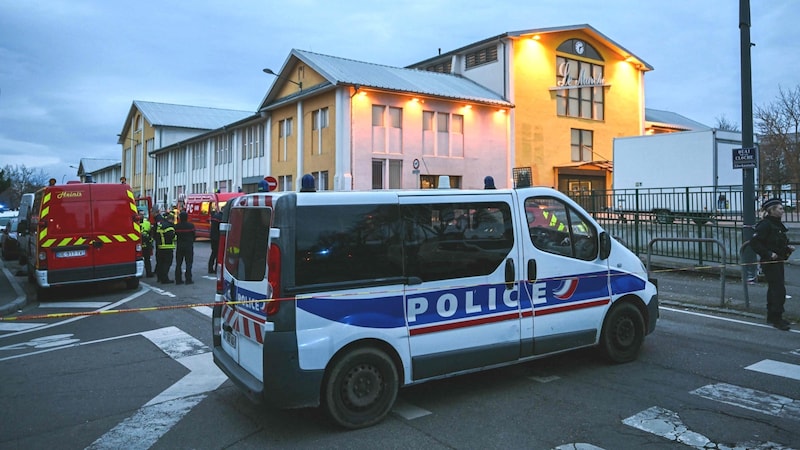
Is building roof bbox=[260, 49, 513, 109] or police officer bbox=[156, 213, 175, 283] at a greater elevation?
building roof bbox=[260, 49, 513, 109]

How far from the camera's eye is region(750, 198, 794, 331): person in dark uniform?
8.18 m

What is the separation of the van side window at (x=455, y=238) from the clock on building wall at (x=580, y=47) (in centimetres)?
3497

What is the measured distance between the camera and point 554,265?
19.2 ft

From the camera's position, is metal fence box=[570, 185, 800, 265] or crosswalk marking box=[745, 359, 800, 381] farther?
metal fence box=[570, 185, 800, 265]

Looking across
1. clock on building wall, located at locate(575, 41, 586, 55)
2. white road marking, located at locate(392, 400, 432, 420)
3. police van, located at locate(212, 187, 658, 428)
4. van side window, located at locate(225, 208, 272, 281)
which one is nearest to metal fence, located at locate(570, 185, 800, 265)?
police van, located at locate(212, 187, 658, 428)

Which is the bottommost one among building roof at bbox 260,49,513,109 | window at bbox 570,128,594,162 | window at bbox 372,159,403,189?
window at bbox 372,159,403,189

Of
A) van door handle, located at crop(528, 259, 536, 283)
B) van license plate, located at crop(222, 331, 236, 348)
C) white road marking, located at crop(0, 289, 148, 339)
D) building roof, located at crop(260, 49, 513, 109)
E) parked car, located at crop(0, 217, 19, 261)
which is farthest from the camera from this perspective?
building roof, located at crop(260, 49, 513, 109)

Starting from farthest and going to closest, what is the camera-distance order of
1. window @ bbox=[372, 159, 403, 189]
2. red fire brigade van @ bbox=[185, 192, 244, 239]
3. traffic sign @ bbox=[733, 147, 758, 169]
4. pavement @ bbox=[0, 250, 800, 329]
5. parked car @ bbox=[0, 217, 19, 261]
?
window @ bbox=[372, 159, 403, 189] < red fire brigade van @ bbox=[185, 192, 244, 239] < parked car @ bbox=[0, 217, 19, 261] < traffic sign @ bbox=[733, 147, 758, 169] < pavement @ bbox=[0, 250, 800, 329]

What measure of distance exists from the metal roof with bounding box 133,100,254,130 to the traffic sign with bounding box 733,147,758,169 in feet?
190

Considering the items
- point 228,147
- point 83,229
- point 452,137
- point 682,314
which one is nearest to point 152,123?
point 228,147

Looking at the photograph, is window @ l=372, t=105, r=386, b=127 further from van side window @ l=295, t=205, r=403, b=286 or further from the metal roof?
the metal roof

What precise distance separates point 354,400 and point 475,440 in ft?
3.35

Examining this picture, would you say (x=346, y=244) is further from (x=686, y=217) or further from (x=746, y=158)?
(x=686, y=217)

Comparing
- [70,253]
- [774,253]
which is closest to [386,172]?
[70,253]
